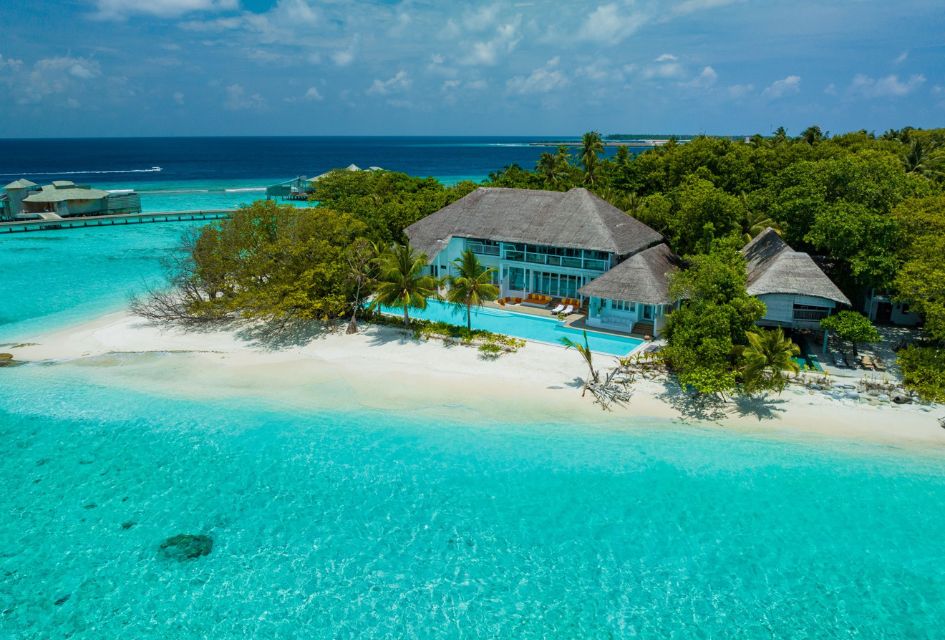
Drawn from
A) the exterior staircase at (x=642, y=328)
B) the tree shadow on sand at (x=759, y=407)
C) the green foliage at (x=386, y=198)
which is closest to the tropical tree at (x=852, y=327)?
the tree shadow on sand at (x=759, y=407)

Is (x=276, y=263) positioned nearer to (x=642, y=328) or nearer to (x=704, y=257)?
(x=642, y=328)

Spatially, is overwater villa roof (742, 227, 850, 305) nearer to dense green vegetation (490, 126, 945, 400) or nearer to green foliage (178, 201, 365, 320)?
dense green vegetation (490, 126, 945, 400)

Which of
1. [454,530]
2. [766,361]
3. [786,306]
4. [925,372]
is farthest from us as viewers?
[786,306]

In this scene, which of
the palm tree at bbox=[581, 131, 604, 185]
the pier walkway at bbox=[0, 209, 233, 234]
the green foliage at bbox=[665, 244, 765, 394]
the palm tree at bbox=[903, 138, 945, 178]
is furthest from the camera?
the pier walkway at bbox=[0, 209, 233, 234]

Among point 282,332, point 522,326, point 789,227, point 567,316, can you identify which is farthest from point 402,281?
point 789,227

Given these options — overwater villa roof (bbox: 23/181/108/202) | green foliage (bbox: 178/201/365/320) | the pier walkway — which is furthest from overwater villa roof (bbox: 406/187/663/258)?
overwater villa roof (bbox: 23/181/108/202)

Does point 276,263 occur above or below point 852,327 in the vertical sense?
above

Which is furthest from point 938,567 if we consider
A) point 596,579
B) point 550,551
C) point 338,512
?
point 338,512
